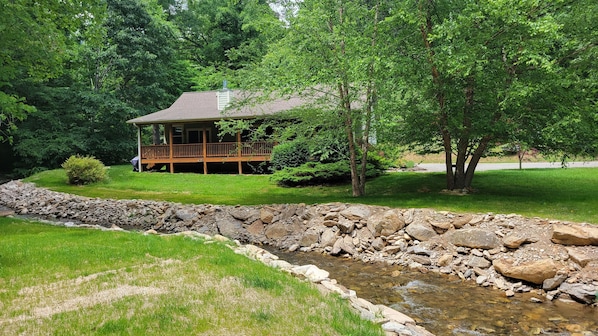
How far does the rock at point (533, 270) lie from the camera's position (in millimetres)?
7105

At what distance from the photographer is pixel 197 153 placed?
23.2 m

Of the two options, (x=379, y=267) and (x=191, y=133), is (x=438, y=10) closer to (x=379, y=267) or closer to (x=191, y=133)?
(x=379, y=267)

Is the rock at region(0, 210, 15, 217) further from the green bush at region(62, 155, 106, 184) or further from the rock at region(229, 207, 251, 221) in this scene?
the rock at region(229, 207, 251, 221)

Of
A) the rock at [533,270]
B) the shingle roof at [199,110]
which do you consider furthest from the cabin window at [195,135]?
the rock at [533,270]

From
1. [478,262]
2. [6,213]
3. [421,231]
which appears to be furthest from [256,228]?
[6,213]

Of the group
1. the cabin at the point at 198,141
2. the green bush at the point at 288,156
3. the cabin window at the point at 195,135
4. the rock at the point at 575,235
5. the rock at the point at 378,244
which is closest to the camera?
the rock at the point at 575,235

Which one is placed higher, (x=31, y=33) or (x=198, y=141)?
(x=31, y=33)

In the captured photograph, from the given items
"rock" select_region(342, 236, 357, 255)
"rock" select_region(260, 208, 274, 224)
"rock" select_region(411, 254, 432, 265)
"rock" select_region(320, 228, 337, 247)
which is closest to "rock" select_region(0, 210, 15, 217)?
"rock" select_region(260, 208, 274, 224)

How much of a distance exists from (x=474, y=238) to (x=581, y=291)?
7.29ft

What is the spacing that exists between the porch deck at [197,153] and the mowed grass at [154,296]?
1467 centimetres

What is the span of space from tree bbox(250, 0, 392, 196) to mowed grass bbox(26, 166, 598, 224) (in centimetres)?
278

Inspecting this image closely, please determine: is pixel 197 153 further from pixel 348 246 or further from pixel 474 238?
pixel 474 238

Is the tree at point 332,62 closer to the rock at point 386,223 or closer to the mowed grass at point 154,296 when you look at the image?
the rock at point 386,223

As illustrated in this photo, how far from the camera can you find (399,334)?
4328 mm
